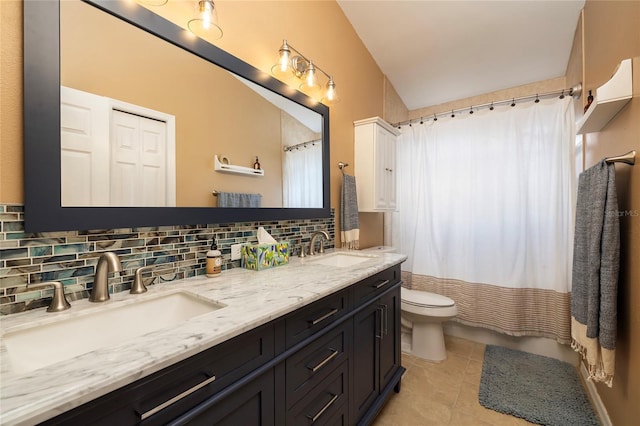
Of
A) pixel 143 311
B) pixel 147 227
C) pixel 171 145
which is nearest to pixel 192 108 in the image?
pixel 171 145

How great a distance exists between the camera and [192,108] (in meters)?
1.18

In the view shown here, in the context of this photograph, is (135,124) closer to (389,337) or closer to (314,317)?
(314,317)

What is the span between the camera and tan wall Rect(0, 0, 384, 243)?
76 cm

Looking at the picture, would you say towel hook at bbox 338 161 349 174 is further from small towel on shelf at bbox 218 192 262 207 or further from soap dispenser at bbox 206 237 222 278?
soap dispenser at bbox 206 237 222 278

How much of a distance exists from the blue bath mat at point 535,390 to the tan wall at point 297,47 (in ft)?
4.78

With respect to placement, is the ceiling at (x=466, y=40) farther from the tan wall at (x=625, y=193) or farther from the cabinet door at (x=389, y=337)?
the cabinet door at (x=389, y=337)

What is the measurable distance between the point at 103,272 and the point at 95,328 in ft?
0.56

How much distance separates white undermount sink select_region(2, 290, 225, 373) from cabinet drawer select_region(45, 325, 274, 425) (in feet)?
0.63

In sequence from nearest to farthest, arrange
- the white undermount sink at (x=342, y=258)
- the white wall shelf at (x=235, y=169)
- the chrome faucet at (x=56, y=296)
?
the chrome faucet at (x=56, y=296)
the white wall shelf at (x=235, y=169)
the white undermount sink at (x=342, y=258)

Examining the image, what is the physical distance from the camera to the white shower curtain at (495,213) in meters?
2.13

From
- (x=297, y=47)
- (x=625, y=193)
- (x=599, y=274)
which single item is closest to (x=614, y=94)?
(x=625, y=193)

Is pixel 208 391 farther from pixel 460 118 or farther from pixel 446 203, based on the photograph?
pixel 460 118

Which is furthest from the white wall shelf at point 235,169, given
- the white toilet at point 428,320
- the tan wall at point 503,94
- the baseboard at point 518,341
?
the tan wall at point 503,94

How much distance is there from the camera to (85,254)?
0.88 meters
